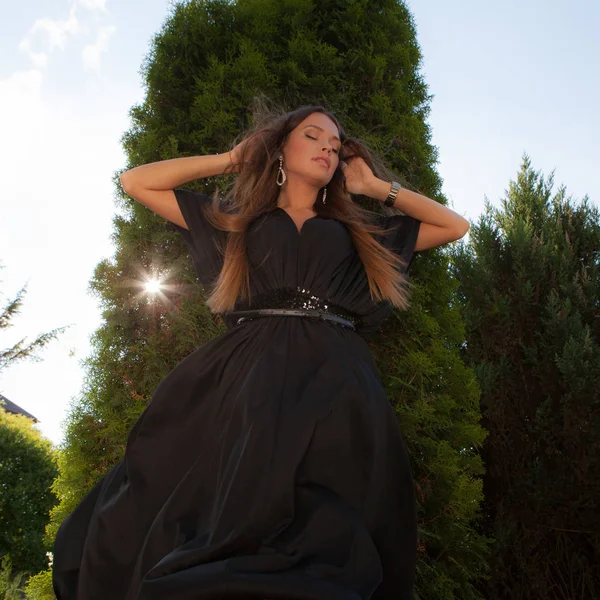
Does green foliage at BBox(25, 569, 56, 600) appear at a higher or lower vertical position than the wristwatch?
lower

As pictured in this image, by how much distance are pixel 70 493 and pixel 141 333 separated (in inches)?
38.7

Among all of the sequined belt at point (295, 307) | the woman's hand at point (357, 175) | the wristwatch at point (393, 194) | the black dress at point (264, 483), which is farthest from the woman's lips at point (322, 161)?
the sequined belt at point (295, 307)

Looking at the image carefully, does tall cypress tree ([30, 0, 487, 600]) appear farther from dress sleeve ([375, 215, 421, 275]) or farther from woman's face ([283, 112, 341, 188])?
woman's face ([283, 112, 341, 188])

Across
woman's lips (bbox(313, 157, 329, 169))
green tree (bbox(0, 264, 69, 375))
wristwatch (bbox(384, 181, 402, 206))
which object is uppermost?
green tree (bbox(0, 264, 69, 375))

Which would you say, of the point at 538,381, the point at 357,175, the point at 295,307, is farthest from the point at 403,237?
the point at 538,381

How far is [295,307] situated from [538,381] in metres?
4.30

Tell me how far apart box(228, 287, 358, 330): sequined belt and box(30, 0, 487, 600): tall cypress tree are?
0.78 meters

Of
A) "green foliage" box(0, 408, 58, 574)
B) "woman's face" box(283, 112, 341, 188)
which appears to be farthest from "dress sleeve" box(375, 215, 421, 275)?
"green foliage" box(0, 408, 58, 574)

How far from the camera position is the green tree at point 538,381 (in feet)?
18.1

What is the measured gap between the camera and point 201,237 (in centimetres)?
312

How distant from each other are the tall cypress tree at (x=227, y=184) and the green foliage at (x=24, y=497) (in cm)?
529

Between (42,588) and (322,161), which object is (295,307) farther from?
(42,588)

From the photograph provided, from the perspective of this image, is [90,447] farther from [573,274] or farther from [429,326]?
[573,274]

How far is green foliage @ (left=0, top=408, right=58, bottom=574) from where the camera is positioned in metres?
8.36
